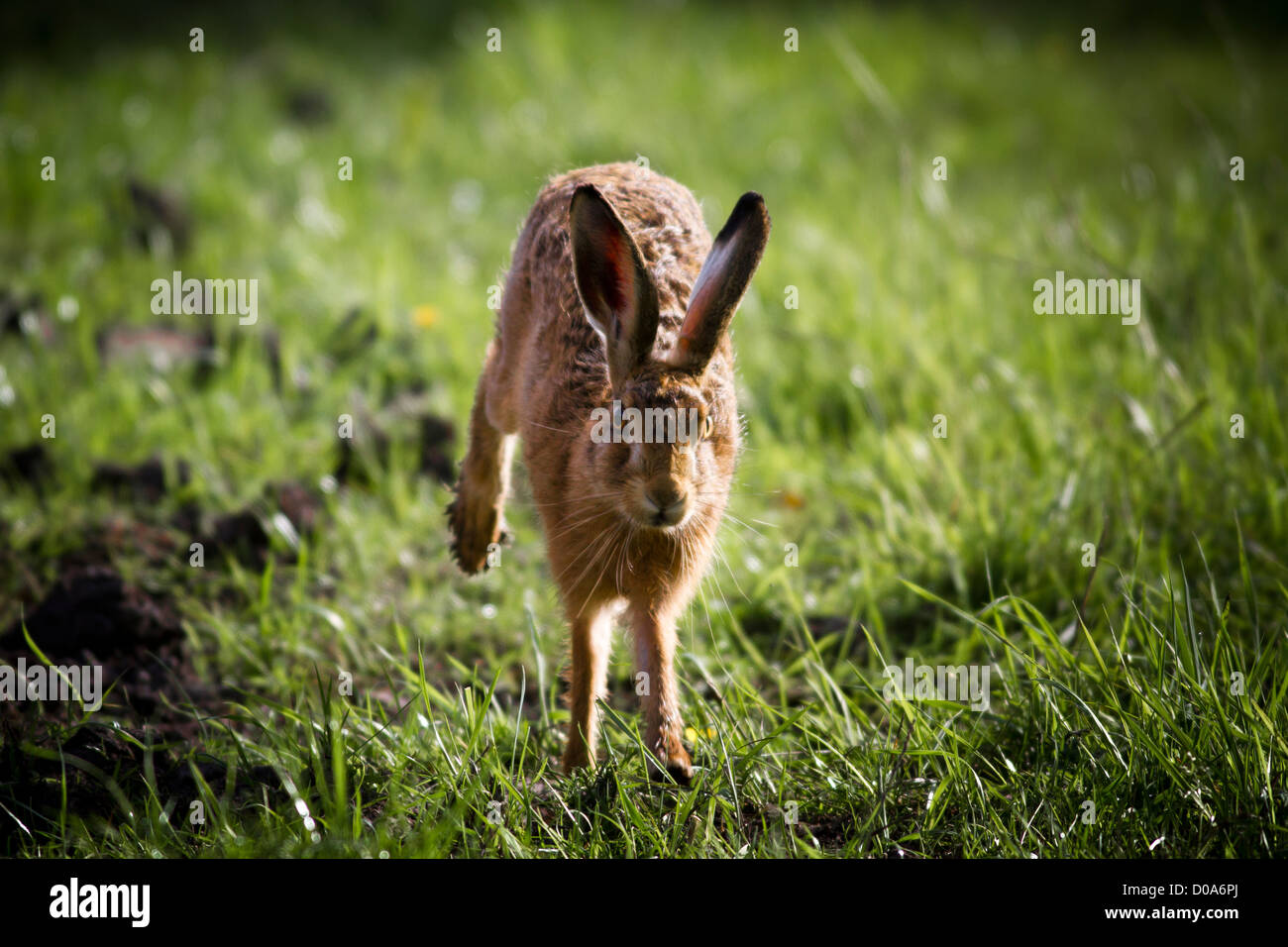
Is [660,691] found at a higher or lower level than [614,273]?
lower

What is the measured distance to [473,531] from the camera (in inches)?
163

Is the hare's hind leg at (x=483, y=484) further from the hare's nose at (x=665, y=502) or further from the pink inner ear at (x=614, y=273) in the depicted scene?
the hare's nose at (x=665, y=502)

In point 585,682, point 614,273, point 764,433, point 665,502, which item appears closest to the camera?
point 665,502

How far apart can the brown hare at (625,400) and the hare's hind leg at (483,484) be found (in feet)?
0.21

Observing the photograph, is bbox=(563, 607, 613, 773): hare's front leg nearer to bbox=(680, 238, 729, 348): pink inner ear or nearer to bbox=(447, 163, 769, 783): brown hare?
bbox=(447, 163, 769, 783): brown hare

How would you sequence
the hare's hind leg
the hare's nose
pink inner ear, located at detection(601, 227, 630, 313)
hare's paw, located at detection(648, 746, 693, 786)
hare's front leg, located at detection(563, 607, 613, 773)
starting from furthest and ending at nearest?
the hare's hind leg < hare's front leg, located at detection(563, 607, 613, 773) < hare's paw, located at detection(648, 746, 693, 786) < pink inner ear, located at detection(601, 227, 630, 313) < the hare's nose

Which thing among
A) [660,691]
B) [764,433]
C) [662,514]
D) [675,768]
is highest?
[764,433]

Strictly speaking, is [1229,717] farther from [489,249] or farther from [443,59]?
[443,59]

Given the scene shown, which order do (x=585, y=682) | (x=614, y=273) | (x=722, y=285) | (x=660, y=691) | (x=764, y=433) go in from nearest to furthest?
(x=722, y=285) → (x=614, y=273) → (x=660, y=691) → (x=585, y=682) → (x=764, y=433)

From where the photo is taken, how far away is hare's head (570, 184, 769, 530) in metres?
2.85

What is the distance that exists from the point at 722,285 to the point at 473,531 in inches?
61.7

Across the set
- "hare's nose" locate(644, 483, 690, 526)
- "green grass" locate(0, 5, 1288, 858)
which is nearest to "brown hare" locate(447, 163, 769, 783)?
"hare's nose" locate(644, 483, 690, 526)

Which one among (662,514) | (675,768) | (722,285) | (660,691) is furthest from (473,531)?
(722,285)

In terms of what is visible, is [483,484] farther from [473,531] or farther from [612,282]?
[612,282]
